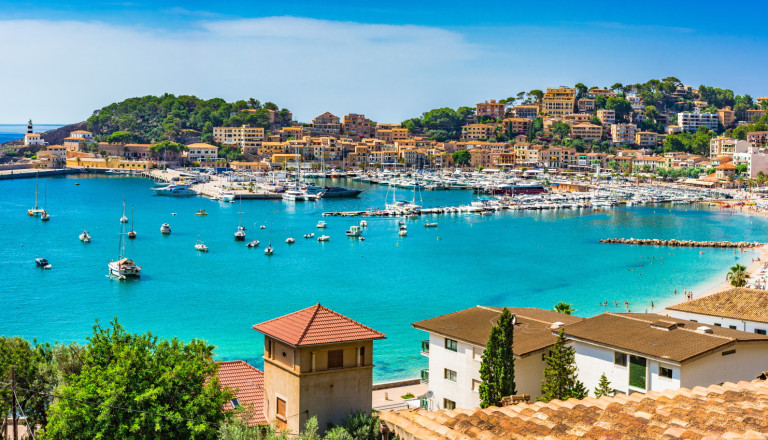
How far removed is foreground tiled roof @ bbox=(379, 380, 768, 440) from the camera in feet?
22.2

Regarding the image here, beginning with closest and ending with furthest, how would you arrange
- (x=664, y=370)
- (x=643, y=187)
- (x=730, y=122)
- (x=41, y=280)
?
(x=664, y=370), (x=41, y=280), (x=643, y=187), (x=730, y=122)

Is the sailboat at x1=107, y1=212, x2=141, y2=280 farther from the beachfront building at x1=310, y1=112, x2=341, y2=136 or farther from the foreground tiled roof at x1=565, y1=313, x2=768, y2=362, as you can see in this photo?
the beachfront building at x1=310, y1=112, x2=341, y2=136

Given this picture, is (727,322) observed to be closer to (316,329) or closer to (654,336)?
(654,336)

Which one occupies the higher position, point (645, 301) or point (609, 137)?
point (609, 137)

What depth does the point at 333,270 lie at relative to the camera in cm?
4347

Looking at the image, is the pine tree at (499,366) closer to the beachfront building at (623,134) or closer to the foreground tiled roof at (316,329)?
the foreground tiled roof at (316,329)

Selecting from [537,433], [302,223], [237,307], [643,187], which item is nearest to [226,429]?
[537,433]

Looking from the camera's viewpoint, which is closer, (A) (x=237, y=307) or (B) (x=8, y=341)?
(B) (x=8, y=341)

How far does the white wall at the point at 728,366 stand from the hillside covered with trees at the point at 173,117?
135344mm

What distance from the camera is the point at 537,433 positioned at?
7.24 meters

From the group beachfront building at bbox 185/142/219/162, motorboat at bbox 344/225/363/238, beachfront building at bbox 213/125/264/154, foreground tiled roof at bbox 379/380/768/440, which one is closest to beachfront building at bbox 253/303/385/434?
foreground tiled roof at bbox 379/380/768/440

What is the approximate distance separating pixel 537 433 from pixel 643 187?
324ft

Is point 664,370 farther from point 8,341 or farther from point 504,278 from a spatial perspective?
point 504,278

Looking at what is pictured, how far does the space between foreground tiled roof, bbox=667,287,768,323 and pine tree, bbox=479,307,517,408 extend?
7996mm
